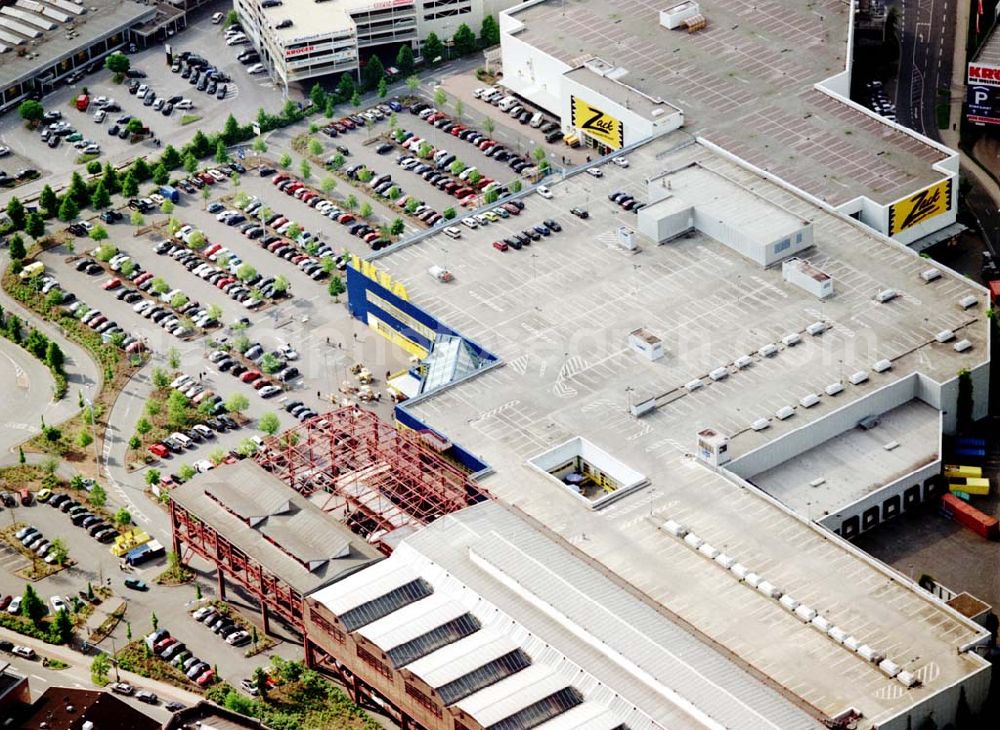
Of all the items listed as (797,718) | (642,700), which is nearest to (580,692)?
(642,700)

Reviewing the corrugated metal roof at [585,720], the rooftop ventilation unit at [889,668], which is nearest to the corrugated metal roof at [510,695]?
the corrugated metal roof at [585,720]

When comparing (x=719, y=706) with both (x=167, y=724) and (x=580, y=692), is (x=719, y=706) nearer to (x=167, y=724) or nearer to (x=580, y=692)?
(x=580, y=692)

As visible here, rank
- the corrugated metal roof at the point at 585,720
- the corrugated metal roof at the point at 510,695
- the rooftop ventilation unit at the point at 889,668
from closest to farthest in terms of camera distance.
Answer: the corrugated metal roof at the point at 585,720
the corrugated metal roof at the point at 510,695
the rooftop ventilation unit at the point at 889,668

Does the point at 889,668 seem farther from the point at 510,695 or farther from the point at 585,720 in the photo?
the point at 510,695

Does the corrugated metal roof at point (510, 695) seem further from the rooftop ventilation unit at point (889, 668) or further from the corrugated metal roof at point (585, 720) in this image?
the rooftop ventilation unit at point (889, 668)

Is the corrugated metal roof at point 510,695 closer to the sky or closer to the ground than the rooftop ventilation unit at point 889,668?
closer to the sky

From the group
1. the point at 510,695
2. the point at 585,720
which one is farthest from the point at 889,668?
the point at 510,695
